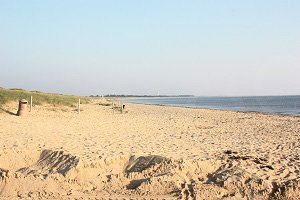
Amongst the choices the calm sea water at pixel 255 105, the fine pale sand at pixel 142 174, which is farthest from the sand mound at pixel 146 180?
the calm sea water at pixel 255 105

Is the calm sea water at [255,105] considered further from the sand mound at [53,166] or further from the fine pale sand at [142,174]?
the sand mound at [53,166]

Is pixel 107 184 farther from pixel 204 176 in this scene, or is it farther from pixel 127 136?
pixel 127 136

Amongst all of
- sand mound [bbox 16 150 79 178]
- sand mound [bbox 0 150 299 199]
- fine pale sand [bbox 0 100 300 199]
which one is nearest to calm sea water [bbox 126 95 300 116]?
fine pale sand [bbox 0 100 300 199]

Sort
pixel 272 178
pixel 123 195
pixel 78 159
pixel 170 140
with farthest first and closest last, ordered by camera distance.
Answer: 1. pixel 170 140
2. pixel 78 159
3. pixel 272 178
4. pixel 123 195

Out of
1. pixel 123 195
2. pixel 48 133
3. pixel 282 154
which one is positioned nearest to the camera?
pixel 123 195

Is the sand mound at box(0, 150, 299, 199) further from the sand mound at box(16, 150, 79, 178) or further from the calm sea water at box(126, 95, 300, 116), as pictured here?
the calm sea water at box(126, 95, 300, 116)

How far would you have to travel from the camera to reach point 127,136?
1374cm

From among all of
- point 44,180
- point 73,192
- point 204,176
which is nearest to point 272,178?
point 204,176

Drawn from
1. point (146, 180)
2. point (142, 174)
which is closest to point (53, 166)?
point (142, 174)

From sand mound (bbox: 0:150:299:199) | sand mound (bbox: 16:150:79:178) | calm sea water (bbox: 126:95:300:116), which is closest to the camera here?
sand mound (bbox: 0:150:299:199)

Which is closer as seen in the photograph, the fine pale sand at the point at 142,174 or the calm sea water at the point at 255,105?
the fine pale sand at the point at 142,174

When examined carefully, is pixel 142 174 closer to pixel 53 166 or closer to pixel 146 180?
pixel 146 180

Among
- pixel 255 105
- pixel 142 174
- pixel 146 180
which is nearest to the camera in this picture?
pixel 146 180

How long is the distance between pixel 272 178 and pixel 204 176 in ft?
4.08
